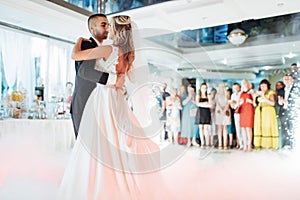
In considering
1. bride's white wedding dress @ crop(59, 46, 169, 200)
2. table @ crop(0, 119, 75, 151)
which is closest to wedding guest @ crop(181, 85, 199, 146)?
table @ crop(0, 119, 75, 151)

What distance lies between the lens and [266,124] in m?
4.99

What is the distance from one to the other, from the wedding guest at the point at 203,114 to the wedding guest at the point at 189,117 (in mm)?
98

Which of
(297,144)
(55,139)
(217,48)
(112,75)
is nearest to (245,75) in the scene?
(217,48)

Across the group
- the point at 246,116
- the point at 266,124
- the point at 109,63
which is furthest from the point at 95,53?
the point at 266,124

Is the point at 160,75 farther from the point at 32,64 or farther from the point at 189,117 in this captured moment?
the point at 32,64

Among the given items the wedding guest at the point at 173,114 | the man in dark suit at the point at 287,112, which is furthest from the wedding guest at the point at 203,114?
the man in dark suit at the point at 287,112

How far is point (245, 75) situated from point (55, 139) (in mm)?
3920

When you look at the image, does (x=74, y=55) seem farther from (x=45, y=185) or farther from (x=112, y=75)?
(x=45, y=185)

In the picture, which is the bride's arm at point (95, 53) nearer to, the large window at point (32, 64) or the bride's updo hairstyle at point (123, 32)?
the bride's updo hairstyle at point (123, 32)

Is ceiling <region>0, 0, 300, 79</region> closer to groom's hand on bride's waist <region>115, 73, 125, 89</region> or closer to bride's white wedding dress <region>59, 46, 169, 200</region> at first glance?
groom's hand on bride's waist <region>115, 73, 125, 89</region>

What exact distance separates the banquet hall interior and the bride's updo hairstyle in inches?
6.7

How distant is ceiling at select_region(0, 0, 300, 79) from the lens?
3873 millimetres

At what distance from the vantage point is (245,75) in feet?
19.1

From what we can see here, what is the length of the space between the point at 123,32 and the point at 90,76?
338 millimetres
